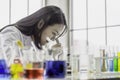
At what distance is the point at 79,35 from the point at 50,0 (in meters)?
0.81

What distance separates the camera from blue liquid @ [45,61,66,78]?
2.88ft

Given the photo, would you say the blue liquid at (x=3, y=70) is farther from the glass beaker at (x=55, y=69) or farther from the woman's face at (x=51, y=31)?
the woman's face at (x=51, y=31)

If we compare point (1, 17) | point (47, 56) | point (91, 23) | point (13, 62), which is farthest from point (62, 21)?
point (91, 23)

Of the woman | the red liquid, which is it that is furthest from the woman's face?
the red liquid

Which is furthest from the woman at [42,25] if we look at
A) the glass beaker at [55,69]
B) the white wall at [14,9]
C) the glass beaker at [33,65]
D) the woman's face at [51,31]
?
the white wall at [14,9]

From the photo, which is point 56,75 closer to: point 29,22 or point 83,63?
point 83,63

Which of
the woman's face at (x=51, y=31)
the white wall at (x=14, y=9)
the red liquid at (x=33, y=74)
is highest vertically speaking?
the white wall at (x=14, y=9)

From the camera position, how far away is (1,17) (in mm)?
3742

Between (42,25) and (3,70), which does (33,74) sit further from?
(42,25)

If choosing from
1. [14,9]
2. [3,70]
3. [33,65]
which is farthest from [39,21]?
[14,9]

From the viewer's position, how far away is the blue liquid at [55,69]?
876 millimetres

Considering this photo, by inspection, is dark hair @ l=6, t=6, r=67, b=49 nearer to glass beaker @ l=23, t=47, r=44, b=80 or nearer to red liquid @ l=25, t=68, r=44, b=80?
glass beaker @ l=23, t=47, r=44, b=80

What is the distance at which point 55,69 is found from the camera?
34.8 inches

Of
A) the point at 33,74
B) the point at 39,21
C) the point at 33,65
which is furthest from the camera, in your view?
the point at 39,21
